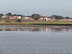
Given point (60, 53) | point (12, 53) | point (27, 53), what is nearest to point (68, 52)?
point (60, 53)

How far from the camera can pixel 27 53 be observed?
16.1 m

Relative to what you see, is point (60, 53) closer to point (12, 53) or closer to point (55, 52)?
point (55, 52)

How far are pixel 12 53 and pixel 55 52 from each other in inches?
138

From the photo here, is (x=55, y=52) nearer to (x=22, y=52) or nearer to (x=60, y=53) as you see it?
(x=60, y=53)

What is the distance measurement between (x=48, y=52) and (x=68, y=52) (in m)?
1.63

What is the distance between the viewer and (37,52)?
16.6m

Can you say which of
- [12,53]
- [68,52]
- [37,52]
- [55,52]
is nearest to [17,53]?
[12,53]

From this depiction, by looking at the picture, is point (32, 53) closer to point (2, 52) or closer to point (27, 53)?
point (27, 53)

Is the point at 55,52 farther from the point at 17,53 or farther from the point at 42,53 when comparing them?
the point at 17,53

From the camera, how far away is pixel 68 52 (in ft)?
53.5

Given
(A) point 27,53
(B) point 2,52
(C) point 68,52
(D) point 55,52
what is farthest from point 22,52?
(C) point 68,52

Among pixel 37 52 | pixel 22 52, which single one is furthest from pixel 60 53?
pixel 22 52

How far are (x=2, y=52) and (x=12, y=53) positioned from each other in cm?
90

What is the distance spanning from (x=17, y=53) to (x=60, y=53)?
343cm
